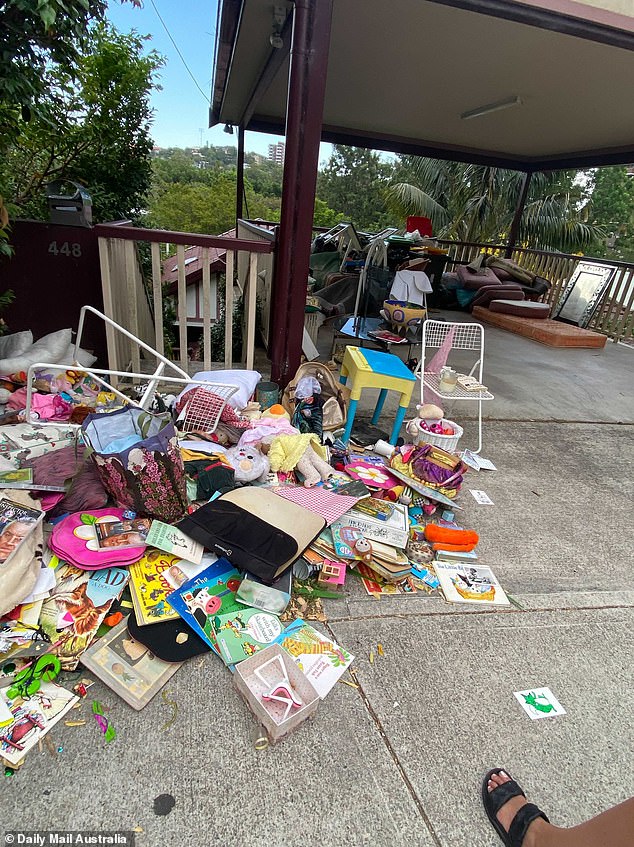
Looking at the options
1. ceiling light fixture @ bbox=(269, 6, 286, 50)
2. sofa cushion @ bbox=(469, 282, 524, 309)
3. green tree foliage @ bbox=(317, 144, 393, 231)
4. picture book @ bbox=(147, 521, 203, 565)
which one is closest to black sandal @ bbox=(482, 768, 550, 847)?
picture book @ bbox=(147, 521, 203, 565)

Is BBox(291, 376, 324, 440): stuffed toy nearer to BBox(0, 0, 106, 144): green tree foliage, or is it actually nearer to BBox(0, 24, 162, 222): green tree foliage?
BBox(0, 0, 106, 144): green tree foliage

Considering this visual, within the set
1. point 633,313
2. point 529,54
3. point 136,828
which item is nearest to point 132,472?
point 136,828

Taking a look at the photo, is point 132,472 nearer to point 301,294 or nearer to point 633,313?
point 301,294

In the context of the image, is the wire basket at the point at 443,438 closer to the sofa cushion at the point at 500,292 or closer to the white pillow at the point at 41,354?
the white pillow at the point at 41,354

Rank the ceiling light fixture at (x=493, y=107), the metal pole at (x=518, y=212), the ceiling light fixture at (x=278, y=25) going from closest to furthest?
1. the ceiling light fixture at (x=278, y=25)
2. the ceiling light fixture at (x=493, y=107)
3. the metal pole at (x=518, y=212)

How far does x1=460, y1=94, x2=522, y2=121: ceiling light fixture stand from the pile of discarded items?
4.77m

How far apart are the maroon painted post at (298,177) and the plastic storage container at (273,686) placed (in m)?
2.63

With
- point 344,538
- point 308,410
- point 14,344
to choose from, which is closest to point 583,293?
point 308,410

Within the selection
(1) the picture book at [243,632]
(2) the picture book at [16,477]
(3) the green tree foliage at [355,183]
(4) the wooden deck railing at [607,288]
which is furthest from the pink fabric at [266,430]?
(3) the green tree foliage at [355,183]

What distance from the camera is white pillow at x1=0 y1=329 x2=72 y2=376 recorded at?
3.52 metres

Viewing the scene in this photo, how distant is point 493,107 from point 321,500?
19.9 ft

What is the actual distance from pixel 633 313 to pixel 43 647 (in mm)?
9632

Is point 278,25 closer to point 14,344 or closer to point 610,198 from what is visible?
point 14,344

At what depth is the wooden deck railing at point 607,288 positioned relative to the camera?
8.30m
